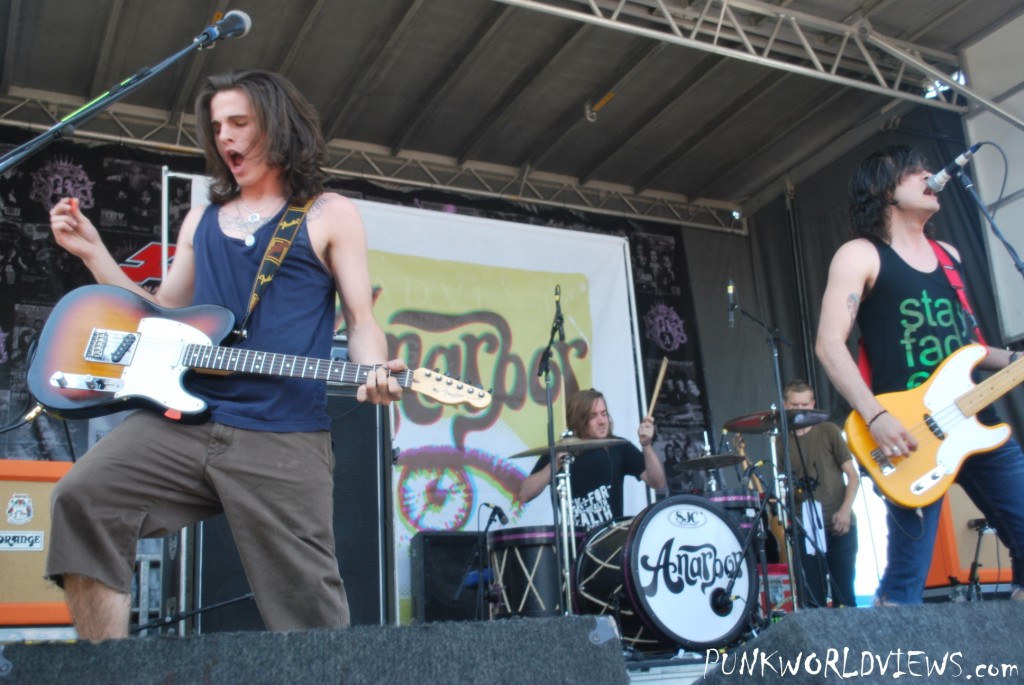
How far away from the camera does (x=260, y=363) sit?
2.62m

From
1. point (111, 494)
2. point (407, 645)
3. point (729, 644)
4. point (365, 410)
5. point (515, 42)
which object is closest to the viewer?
point (407, 645)

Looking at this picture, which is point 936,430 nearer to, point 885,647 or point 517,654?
point 885,647

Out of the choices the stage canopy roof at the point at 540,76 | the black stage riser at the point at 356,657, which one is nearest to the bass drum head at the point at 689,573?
the stage canopy roof at the point at 540,76

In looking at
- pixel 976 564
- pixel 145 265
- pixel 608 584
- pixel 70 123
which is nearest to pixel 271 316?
pixel 70 123

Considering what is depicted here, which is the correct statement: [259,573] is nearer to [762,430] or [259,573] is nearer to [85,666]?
[85,666]

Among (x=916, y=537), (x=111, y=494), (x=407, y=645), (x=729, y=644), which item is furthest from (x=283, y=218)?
(x=729, y=644)

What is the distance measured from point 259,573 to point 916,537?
2171 mm

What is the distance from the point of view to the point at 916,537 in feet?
11.1

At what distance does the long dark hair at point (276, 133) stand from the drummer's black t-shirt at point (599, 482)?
4094 mm

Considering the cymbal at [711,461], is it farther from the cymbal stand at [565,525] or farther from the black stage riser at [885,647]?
the black stage riser at [885,647]

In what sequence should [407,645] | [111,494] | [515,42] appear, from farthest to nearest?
[515,42], [111,494], [407,645]

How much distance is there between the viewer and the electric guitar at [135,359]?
260 centimetres

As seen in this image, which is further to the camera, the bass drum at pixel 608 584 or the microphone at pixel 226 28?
the bass drum at pixel 608 584

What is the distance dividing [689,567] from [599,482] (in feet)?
4.96
